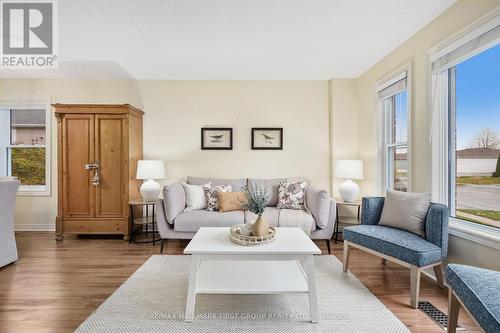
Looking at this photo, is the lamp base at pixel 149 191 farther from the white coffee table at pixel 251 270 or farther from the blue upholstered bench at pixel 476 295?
the blue upholstered bench at pixel 476 295

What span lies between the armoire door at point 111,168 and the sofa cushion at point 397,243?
292 centimetres

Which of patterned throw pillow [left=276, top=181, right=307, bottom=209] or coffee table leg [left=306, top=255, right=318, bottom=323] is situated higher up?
patterned throw pillow [left=276, top=181, right=307, bottom=209]

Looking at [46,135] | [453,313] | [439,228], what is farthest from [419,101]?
[46,135]

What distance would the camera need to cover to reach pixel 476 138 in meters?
2.15

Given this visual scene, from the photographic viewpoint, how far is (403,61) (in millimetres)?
2867

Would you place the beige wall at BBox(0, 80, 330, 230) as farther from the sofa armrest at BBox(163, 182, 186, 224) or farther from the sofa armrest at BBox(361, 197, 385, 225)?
the sofa armrest at BBox(361, 197, 385, 225)

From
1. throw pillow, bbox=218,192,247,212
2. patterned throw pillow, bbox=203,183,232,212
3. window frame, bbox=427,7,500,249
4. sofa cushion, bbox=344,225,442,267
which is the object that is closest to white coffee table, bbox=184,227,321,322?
sofa cushion, bbox=344,225,442,267

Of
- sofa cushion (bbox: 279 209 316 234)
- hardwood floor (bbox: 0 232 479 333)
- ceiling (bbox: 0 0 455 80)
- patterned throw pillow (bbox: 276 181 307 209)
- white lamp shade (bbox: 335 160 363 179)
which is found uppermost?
ceiling (bbox: 0 0 455 80)

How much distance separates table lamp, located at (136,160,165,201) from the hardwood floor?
26.1 inches

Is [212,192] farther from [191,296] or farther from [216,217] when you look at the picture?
[191,296]

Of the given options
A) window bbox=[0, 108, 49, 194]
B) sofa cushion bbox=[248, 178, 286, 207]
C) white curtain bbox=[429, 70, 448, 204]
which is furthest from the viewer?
window bbox=[0, 108, 49, 194]

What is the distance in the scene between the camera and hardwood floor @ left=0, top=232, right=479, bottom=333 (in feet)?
5.89

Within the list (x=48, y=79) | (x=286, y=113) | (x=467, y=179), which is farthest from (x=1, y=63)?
(x=467, y=179)

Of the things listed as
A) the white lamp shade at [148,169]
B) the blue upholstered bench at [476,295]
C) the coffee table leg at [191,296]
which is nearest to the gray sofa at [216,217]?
the white lamp shade at [148,169]
